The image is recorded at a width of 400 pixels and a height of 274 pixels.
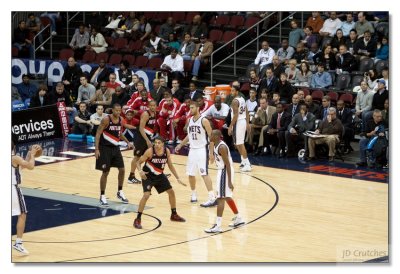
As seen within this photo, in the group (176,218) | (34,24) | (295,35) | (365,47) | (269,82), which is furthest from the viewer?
(34,24)

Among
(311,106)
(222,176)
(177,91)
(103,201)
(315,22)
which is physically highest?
(315,22)

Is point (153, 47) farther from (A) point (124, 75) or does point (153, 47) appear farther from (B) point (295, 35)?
(B) point (295, 35)

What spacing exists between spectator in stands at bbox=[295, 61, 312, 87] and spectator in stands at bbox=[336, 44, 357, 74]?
765 millimetres

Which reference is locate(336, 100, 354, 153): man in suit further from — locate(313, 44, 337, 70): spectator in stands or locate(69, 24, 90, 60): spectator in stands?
locate(69, 24, 90, 60): spectator in stands

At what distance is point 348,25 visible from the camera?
1013 inches

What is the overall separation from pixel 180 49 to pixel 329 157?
6.40 meters

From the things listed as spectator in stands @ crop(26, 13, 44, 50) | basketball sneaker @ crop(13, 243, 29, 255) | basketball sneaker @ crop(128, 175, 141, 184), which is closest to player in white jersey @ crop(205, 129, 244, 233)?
basketball sneaker @ crop(13, 243, 29, 255)

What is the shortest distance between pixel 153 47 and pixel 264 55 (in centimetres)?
365

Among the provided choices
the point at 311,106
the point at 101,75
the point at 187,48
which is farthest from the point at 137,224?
the point at 101,75

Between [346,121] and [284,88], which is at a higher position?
[284,88]

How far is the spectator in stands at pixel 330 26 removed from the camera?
1017 inches

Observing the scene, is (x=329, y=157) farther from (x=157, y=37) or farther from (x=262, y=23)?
(x=157, y=37)

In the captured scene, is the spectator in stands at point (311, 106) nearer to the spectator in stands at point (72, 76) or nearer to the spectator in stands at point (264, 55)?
the spectator in stands at point (264, 55)

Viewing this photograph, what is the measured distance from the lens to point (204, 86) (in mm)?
26656
